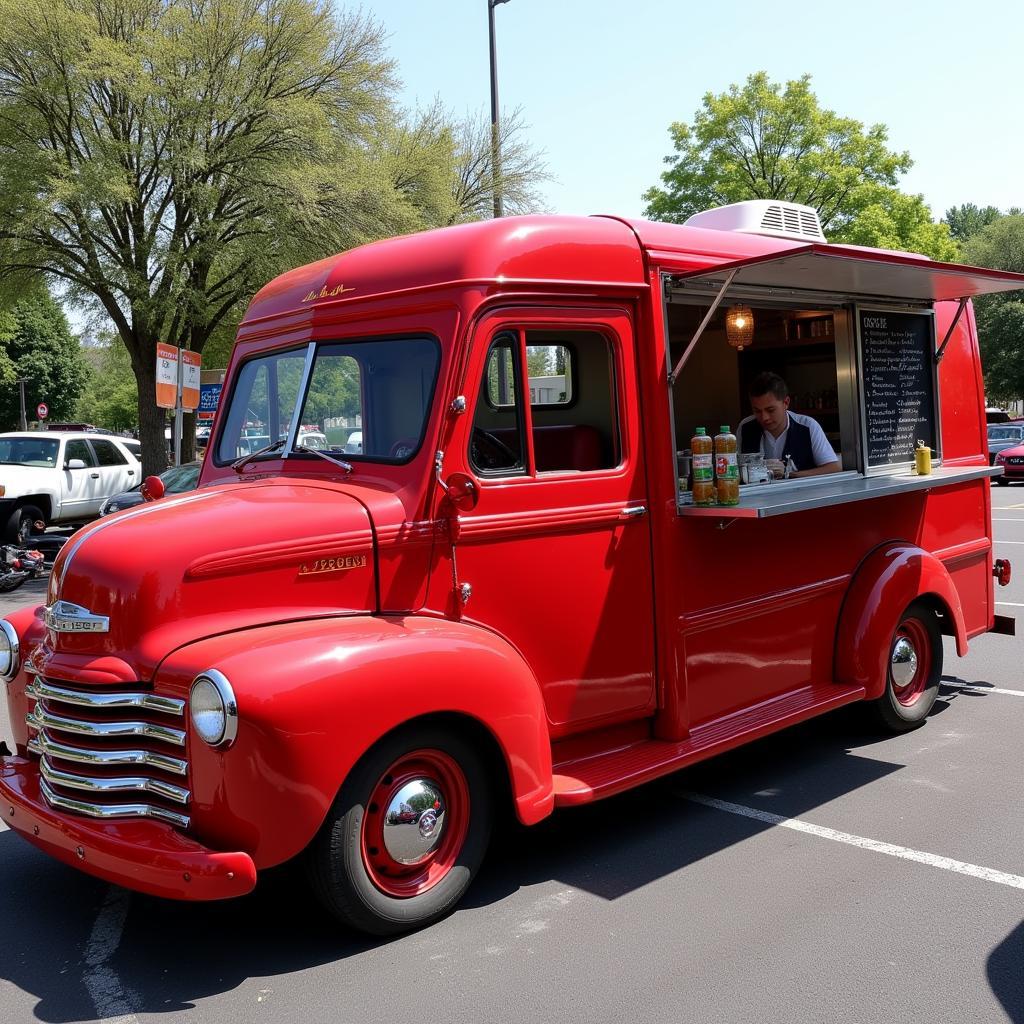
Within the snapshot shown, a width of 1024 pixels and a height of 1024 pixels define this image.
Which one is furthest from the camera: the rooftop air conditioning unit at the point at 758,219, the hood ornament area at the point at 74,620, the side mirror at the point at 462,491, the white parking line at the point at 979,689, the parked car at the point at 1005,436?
the parked car at the point at 1005,436

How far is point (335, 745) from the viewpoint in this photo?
136 inches

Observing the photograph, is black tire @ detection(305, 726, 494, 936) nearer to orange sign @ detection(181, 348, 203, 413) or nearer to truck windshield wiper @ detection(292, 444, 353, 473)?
truck windshield wiper @ detection(292, 444, 353, 473)

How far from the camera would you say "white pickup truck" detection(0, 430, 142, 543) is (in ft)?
53.2

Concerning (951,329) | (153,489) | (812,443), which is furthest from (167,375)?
(951,329)

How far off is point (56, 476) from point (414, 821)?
15.1 meters

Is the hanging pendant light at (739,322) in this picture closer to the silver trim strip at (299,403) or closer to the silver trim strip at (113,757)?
the silver trim strip at (299,403)

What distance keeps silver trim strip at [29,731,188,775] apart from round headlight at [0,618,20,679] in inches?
27.6

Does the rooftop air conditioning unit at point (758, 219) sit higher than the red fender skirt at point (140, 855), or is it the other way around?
the rooftop air conditioning unit at point (758, 219)

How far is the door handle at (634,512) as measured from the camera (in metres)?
4.73

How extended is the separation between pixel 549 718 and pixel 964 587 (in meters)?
3.74

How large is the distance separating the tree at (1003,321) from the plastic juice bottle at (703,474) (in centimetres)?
4565

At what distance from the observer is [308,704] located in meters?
3.40

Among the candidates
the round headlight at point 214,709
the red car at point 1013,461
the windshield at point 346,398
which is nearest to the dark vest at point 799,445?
the windshield at point 346,398

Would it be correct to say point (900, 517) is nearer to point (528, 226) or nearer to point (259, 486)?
point (528, 226)
